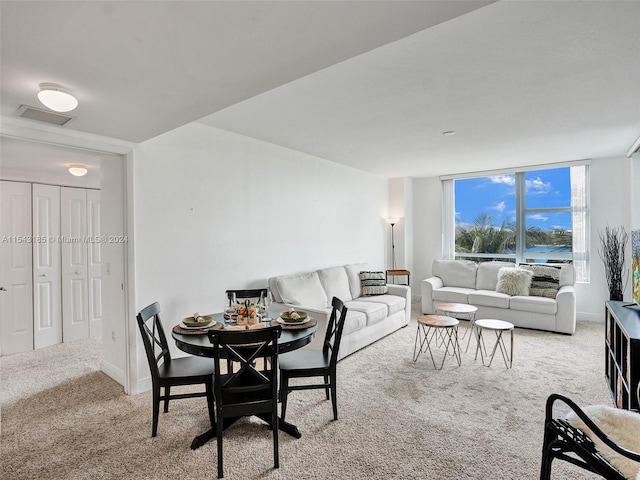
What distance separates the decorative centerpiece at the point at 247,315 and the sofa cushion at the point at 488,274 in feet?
14.9

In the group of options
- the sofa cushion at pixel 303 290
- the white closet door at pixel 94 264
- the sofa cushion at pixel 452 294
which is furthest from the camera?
the sofa cushion at pixel 452 294

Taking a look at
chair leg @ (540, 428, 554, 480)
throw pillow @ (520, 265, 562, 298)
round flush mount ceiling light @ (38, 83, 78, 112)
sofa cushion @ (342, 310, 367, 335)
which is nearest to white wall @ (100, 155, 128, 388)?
round flush mount ceiling light @ (38, 83, 78, 112)

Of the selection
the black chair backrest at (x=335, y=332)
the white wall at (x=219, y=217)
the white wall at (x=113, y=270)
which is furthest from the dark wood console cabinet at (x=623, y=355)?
the white wall at (x=113, y=270)

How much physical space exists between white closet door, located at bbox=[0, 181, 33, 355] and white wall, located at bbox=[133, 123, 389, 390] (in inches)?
95.0

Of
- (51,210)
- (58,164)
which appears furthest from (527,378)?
Result: (51,210)

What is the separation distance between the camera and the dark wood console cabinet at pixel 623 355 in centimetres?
227

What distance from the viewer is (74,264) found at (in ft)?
15.9

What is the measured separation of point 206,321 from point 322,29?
2093 mm

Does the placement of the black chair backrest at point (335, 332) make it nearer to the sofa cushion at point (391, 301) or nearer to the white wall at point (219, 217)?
the white wall at point (219, 217)

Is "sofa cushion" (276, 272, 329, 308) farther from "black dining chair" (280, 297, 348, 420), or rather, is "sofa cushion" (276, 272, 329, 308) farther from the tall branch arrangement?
the tall branch arrangement

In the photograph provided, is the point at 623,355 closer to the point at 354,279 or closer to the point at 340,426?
the point at 340,426

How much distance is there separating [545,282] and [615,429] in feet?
13.9

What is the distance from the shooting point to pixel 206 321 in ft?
8.67

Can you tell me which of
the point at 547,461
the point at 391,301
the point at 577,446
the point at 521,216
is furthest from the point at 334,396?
the point at 521,216
